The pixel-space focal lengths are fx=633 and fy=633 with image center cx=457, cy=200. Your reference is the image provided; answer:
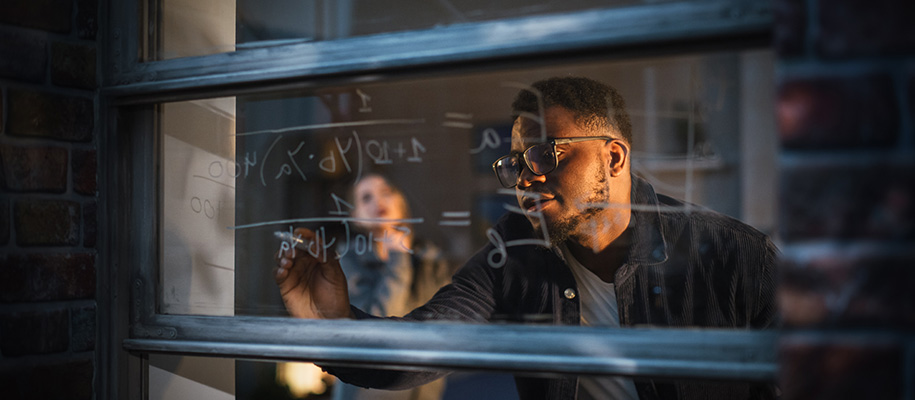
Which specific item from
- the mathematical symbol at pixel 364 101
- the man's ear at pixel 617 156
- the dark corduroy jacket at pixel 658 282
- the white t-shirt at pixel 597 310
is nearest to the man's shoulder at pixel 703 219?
the dark corduroy jacket at pixel 658 282

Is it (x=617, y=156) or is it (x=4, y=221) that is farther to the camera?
(x=617, y=156)

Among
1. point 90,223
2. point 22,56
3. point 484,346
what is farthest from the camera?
point 90,223

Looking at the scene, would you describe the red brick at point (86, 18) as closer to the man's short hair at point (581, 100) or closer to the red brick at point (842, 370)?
the man's short hair at point (581, 100)

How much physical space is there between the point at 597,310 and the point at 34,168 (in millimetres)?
1226

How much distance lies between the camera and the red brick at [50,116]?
4.24 feet

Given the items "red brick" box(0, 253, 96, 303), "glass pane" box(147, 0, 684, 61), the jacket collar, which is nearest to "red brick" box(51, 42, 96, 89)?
"glass pane" box(147, 0, 684, 61)

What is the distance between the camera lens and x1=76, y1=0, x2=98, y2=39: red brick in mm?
1410

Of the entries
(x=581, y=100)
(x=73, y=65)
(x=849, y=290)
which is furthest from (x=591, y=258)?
(x=73, y=65)

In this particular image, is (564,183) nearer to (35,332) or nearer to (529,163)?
(529,163)

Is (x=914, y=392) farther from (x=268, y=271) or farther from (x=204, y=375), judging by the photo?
(x=204, y=375)

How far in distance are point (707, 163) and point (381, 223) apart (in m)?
0.70

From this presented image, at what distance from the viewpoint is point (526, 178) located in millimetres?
1426

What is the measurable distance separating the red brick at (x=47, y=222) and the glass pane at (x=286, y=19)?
0.39 metres

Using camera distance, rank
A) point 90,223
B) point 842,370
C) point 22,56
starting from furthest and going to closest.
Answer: point 90,223, point 22,56, point 842,370
